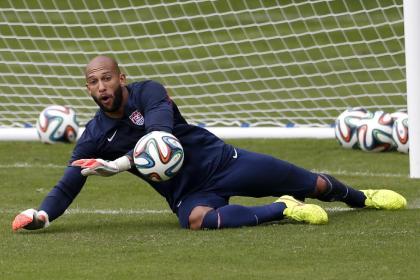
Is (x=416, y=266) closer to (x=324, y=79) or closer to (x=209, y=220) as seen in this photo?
(x=209, y=220)

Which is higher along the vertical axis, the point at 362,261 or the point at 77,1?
the point at 77,1

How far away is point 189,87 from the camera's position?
14.2 m

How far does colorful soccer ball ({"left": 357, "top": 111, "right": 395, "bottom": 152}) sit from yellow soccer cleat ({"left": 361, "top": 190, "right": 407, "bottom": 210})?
3.19 m

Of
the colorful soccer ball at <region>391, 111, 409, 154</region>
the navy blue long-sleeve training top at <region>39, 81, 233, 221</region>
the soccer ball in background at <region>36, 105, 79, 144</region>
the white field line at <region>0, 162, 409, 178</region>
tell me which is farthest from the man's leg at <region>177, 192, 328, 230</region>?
the soccer ball in background at <region>36, 105, 79, 144</region>

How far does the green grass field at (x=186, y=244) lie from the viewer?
5.52 m

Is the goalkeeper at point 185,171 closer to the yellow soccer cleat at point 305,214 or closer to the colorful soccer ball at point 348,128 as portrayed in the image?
the yellow soccer cleat at point 305,214

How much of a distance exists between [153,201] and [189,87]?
5936 millimetres

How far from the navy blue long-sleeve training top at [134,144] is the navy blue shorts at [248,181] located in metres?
0.05

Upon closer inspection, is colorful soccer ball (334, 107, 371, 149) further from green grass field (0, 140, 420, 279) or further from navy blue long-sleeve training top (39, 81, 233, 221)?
navy blue long-sleeve training top (39, 81, 233, 221)

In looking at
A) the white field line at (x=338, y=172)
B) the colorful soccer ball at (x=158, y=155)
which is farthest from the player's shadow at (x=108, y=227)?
the white field line at (x=338, y=172)

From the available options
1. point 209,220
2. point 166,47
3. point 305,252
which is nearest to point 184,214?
point 209,220

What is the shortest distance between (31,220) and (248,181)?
4.30ft

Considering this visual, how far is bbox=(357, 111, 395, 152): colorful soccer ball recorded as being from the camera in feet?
34.9

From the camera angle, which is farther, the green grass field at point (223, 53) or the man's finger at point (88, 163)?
the green grass field at point (223, 53)
